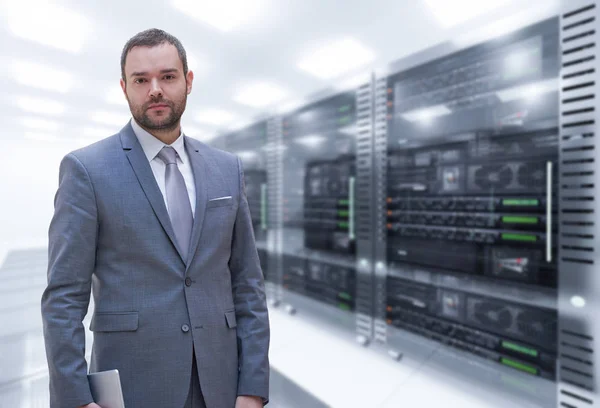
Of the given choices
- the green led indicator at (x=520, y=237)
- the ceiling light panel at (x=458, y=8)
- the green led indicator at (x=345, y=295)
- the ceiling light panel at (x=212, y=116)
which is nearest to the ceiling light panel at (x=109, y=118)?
the ceiling light panel at (x=212, y=116)

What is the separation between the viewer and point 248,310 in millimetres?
1143

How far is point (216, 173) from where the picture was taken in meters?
1.13

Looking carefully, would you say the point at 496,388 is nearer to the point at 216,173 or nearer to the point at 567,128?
the point at 567,128

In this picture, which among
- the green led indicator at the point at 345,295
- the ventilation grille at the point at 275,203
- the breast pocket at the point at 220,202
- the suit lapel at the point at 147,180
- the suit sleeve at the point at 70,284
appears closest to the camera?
the suit sleeve at the point at 70,284

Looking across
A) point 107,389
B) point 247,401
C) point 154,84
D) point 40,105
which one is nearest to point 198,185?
point 154,84

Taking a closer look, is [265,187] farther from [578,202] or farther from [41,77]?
[578,202]

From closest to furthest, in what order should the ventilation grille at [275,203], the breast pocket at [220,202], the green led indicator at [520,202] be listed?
the breast pocket at [220,202]
the green led indicator at [520,202]
the ventilation grille at [275,203]

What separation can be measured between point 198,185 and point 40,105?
1.28m

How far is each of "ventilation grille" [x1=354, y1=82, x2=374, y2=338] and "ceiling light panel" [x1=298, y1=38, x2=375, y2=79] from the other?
0.62 m

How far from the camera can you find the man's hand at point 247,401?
1060mm

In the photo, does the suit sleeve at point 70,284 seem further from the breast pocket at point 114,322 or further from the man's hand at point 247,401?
the man's hand at point 247,401

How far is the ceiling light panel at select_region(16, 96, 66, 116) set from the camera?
5.46 ft

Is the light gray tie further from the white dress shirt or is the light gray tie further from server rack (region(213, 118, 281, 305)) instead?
server rack (region(213, 118, 281, 305))

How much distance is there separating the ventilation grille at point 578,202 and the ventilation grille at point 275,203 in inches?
92.7
